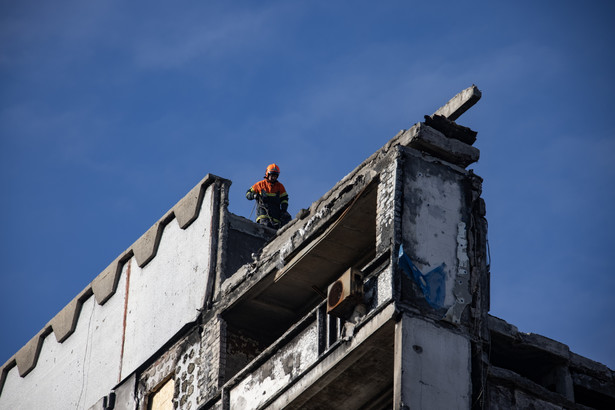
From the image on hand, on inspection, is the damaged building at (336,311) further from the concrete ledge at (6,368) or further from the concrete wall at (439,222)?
the concrete ledge at (6,368)

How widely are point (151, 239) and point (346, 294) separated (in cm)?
662

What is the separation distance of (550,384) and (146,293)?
688cm

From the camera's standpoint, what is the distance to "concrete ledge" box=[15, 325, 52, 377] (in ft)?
77.4

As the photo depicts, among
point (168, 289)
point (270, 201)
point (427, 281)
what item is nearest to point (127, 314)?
point (168, 289)

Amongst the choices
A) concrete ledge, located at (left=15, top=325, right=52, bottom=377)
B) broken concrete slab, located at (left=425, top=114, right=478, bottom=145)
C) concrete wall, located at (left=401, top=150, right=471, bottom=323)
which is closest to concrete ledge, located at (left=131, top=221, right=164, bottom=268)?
concrete ledge, located at (left=15, top=325, right=52, bottom=377)

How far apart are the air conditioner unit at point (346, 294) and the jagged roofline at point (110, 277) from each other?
5.04 metres

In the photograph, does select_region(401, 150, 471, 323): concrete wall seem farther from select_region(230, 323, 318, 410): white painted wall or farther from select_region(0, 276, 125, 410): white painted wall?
select_region(0, 276, 125, 410): white painted wall

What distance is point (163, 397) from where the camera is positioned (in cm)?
1956

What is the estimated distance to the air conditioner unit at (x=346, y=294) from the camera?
599 inches

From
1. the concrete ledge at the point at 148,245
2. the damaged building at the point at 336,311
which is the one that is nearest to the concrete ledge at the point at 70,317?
the damaged building at the point at 336,311

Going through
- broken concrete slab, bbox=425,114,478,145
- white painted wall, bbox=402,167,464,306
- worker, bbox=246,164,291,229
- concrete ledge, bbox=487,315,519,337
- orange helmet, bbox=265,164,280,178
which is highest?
orange helmet, bbox=265,164,280,178

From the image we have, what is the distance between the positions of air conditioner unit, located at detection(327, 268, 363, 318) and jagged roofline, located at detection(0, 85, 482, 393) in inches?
77.6

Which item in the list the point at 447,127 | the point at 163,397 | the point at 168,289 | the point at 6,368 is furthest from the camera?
the point at 6,368

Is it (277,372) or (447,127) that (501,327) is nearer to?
(447,127)
